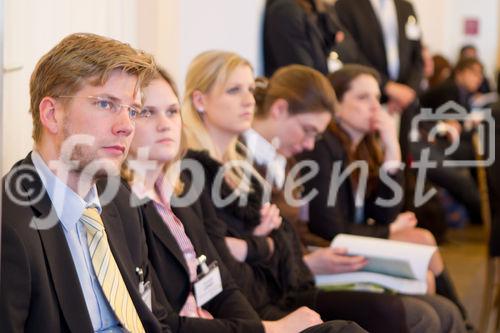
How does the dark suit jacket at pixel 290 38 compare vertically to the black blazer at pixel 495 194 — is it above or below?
above

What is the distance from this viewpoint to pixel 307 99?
3639 mm

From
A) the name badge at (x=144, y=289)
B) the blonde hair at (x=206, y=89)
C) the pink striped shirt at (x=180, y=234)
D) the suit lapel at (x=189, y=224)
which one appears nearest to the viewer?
the name badge at (x=144, y=289)

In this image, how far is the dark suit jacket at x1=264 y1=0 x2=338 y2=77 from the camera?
4816 millimetres

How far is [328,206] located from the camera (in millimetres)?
3848

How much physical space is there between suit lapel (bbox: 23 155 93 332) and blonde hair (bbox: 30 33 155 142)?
0.63ft

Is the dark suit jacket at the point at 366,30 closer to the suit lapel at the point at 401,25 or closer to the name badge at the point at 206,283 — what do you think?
the suit lapel at the point at 401,25

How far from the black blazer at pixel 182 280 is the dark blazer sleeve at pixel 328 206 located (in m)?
1.10

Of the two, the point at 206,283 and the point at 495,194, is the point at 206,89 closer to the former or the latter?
the point at 206,283

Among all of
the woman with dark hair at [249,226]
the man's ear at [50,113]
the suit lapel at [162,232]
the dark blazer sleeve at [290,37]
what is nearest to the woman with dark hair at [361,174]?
the woman with dark hair at [249,226]

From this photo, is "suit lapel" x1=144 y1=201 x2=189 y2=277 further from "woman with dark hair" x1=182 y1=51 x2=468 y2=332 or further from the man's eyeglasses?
the man's eyeglasses

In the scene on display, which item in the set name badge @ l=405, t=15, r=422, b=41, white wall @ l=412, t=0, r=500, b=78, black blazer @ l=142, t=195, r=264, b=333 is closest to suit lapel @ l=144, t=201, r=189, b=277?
black blazer @ l=142, t=195, r=264, b=333

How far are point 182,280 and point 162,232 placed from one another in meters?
0.15

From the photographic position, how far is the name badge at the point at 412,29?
5895mm

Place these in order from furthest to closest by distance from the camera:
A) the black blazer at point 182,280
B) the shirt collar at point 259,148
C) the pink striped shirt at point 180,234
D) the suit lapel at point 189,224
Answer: the shirt collar at point 259,148 → the suit lapel at point 189,224 → the pink striped shirt at point 180,234 → the black blazer at point 182,280
